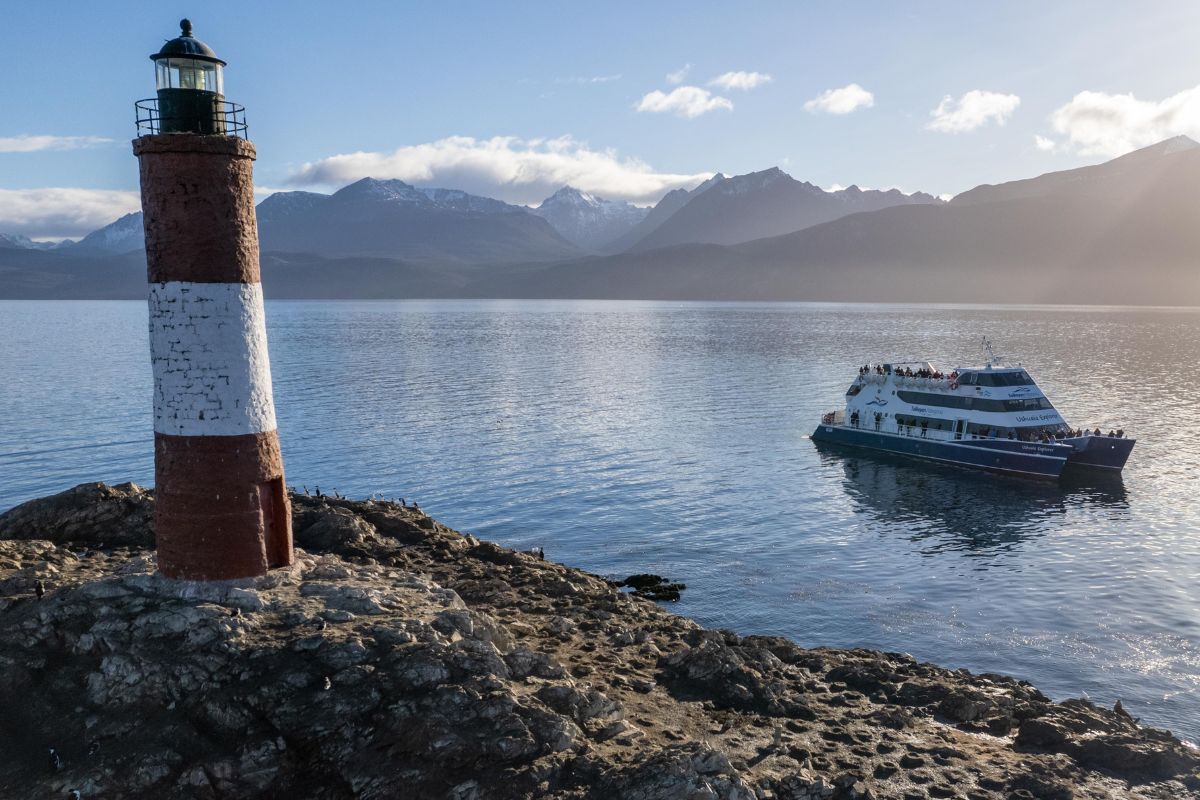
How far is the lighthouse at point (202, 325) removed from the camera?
53.8ft

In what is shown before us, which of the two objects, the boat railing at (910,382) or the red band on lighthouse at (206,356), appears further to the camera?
the boat railing at (910,382)

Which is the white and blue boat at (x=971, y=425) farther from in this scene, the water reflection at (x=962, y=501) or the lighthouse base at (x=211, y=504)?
the lighthouse base at (x=211, y=504)

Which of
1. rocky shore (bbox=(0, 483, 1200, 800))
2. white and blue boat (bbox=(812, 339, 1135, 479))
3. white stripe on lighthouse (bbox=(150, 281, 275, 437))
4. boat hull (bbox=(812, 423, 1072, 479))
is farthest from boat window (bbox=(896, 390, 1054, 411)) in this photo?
white stripe on lighthouse (bbox=(150, 281, 275, 437))

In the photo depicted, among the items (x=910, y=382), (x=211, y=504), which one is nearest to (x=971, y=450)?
(x=910, y=382)

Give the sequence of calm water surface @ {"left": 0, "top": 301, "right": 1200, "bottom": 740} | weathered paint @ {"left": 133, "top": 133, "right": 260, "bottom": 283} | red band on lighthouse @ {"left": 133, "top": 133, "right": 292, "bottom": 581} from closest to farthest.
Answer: weathered paint @ {"left": 133, "top": 133, "right": 260, "bottom": 283} < red band on lighthouse @ {"left": 133, "top": 133, "right": 292, "bottom": 581} < calm water surface @ {"left": 0, "top": 301, "right": 1200, "bottom": 740}

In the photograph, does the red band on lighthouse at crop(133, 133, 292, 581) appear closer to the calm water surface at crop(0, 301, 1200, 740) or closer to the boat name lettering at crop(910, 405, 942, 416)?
the calm water surface at crop(0, 301, 1200, 740)

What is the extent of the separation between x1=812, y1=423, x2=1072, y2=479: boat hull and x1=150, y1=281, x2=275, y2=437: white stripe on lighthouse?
47.2m

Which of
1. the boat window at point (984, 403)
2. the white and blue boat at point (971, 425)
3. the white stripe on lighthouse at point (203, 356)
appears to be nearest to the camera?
the white stripe on lighthouse at point (203, 356)

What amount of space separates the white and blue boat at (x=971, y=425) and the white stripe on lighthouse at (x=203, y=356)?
47321mm

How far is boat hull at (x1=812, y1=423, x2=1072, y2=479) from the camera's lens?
51156mm

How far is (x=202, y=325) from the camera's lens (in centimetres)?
1658

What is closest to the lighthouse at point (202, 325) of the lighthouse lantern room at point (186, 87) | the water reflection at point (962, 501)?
the lighthouse lantern room at point (186, 87)

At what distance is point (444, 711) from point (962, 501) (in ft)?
132

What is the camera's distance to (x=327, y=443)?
58.5 metres
